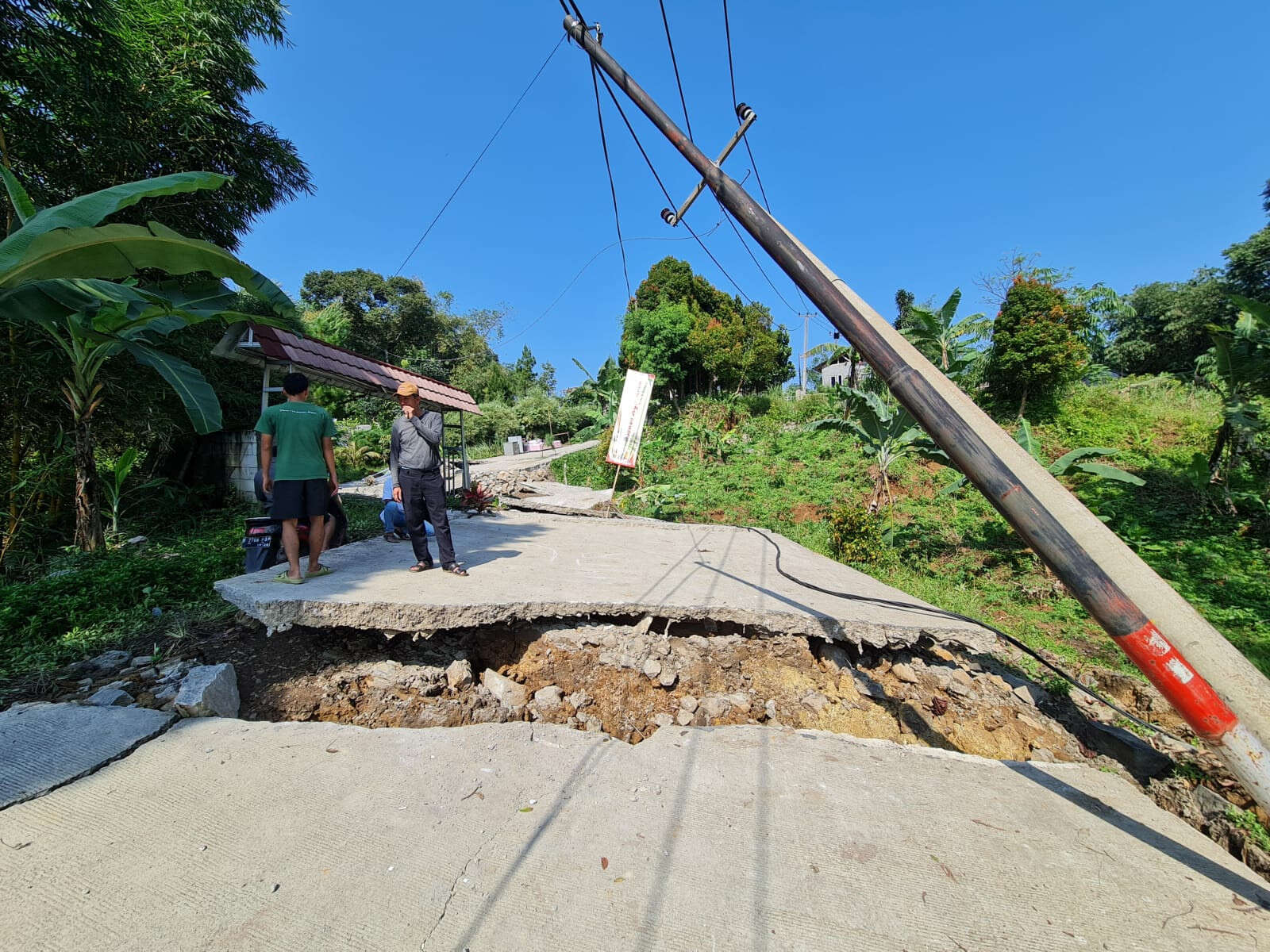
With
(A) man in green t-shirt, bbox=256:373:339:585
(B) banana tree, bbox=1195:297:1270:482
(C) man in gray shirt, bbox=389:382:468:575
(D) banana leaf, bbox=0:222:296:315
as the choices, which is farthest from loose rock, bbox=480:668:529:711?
(B) banana tree, bbox=1195:297:1270:482

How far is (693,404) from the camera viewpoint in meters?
18.4

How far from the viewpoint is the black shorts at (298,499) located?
3.33 metres

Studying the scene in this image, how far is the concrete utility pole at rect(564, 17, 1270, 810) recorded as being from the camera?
4.08 feet

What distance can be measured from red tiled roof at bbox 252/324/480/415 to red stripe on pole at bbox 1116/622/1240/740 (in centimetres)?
557

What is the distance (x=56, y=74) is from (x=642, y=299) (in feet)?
63.9

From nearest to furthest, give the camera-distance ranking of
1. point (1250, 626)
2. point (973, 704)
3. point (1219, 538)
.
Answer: point (973, 704) < point (1250, 626) < point (1219, 538)

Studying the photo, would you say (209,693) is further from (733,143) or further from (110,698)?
(733,143)

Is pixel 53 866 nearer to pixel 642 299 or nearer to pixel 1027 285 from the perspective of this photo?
pixel 1027 285

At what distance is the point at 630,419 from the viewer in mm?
9078

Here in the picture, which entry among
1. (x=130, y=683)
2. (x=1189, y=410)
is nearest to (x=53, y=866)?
(x=130, y=683)

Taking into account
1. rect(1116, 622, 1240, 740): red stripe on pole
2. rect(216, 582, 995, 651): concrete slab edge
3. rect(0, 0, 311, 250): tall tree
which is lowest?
rect(216, 582, 995, 651): concrete slab edge

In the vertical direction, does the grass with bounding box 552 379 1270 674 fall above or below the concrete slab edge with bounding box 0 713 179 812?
above

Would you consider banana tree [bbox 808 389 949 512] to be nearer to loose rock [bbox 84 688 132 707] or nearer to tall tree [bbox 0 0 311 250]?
loose rock [bbox 84 688 132 707]

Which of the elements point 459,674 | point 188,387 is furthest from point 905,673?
point 188,387
